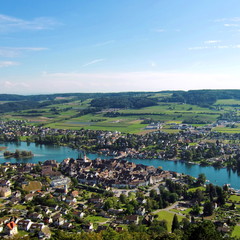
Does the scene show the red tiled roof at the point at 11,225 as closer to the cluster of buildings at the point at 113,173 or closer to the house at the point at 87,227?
the house at the point at 87,227

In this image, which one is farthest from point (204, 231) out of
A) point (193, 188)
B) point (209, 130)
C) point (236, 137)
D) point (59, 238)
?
point (209, 130)

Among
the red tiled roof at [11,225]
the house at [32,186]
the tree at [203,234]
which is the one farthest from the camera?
the house at [32,186]

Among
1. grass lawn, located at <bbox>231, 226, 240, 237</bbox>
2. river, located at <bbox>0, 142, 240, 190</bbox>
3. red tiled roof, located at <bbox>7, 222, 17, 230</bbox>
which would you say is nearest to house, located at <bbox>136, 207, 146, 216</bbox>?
grass lawn, located at <bbox>231, 226, 240, 237</bbox>

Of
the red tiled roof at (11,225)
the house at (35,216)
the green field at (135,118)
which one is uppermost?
the green field at (135,118)

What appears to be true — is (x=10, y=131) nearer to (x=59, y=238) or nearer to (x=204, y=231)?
(x=59, y=238)

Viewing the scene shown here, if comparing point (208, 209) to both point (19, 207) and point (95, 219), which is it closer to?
point (95, 219)

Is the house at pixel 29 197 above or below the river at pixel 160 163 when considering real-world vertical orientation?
above

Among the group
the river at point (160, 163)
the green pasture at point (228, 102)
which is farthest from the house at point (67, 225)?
the green pasture at point (228, 102)

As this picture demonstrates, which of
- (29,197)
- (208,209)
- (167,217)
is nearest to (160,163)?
(208,209)
